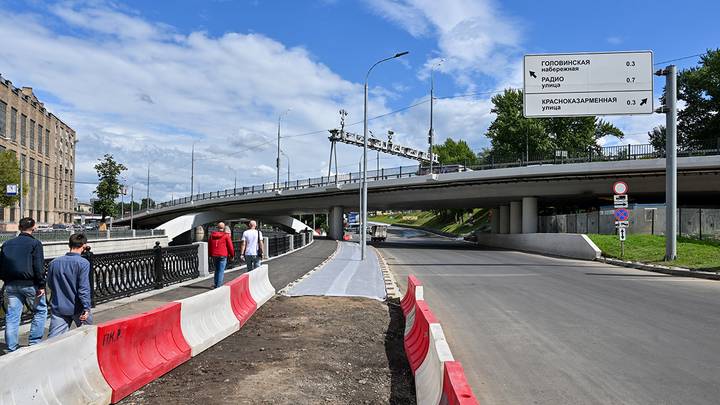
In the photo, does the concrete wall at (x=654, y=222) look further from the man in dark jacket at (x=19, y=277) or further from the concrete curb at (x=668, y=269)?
the man in dark jacket at (x=19, y=277)

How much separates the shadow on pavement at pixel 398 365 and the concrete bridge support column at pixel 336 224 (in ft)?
162

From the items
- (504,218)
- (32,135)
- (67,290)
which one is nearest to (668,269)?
(67,290)

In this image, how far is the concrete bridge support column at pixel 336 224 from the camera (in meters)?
60.4

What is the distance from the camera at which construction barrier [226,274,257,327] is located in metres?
9.69

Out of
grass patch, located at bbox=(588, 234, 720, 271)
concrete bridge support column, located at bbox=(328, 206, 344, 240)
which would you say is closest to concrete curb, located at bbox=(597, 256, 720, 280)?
grass patch, located at bbox=(588, 234, 720, 271)

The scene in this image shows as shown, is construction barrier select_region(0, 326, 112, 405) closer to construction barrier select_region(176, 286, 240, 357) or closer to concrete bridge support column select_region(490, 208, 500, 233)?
construction barrier select_region(176, 286, 240, 357)

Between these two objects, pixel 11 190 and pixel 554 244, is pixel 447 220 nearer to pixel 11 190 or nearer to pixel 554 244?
pixel 554 244

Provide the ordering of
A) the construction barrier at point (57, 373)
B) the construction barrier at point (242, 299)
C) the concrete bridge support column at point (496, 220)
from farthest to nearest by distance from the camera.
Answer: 1. the concrete bridge support column at point (496, 220)
2. the construction barrier at point (242, 299)
3. the construction barrier at point (57, 373)

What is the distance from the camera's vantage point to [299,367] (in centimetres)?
674

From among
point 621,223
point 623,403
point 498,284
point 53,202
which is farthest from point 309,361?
point 53,202

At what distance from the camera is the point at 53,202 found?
267 feet

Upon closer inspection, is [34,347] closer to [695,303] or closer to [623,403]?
[623,403]

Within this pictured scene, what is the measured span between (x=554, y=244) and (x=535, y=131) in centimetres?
3825

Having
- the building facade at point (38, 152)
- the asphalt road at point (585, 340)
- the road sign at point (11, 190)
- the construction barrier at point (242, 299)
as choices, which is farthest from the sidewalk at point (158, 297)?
the building facade at point (38, 152)
